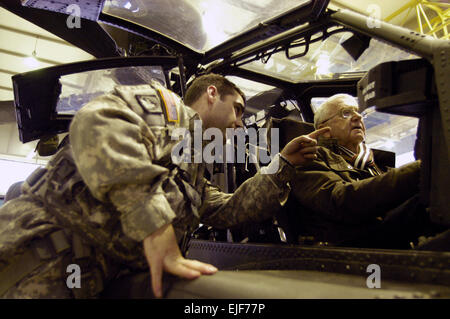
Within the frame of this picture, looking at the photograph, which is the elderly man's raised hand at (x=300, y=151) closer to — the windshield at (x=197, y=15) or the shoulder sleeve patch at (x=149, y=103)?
the shoulder sleeve patch at (x=149, y=103)

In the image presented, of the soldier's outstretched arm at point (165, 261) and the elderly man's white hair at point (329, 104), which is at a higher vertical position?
the elderly man's white hair at point (329, 104)

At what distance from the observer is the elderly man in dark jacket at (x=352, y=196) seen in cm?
138

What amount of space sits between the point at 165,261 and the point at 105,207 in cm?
32

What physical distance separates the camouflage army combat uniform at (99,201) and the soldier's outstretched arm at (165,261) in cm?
4

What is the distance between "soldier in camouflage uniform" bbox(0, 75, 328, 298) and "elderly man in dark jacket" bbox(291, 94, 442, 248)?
697 millimetres

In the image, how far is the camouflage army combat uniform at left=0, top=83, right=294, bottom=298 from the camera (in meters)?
1.01

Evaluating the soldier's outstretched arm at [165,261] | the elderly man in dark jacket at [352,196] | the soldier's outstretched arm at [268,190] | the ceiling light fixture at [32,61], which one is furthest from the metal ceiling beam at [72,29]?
the ceiling light fixture at [32,61]

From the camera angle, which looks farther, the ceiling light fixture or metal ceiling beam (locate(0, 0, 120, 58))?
the ceiling light fixture

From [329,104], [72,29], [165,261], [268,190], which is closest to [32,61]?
[72,29]

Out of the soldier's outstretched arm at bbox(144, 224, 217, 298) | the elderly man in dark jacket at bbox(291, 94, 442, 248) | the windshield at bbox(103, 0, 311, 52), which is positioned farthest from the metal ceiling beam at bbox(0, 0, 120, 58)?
the soldier's outstretched arm at bbox(144, 224, 217, 298)

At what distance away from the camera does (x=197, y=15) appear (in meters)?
2.36

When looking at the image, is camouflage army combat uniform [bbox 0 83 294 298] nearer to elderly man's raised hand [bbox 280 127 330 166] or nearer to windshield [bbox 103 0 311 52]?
elderly man's raised hand [bbox 280 127 330 166]

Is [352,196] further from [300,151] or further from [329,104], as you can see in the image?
[329,104]

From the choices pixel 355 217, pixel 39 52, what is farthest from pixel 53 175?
pixel 39 52
